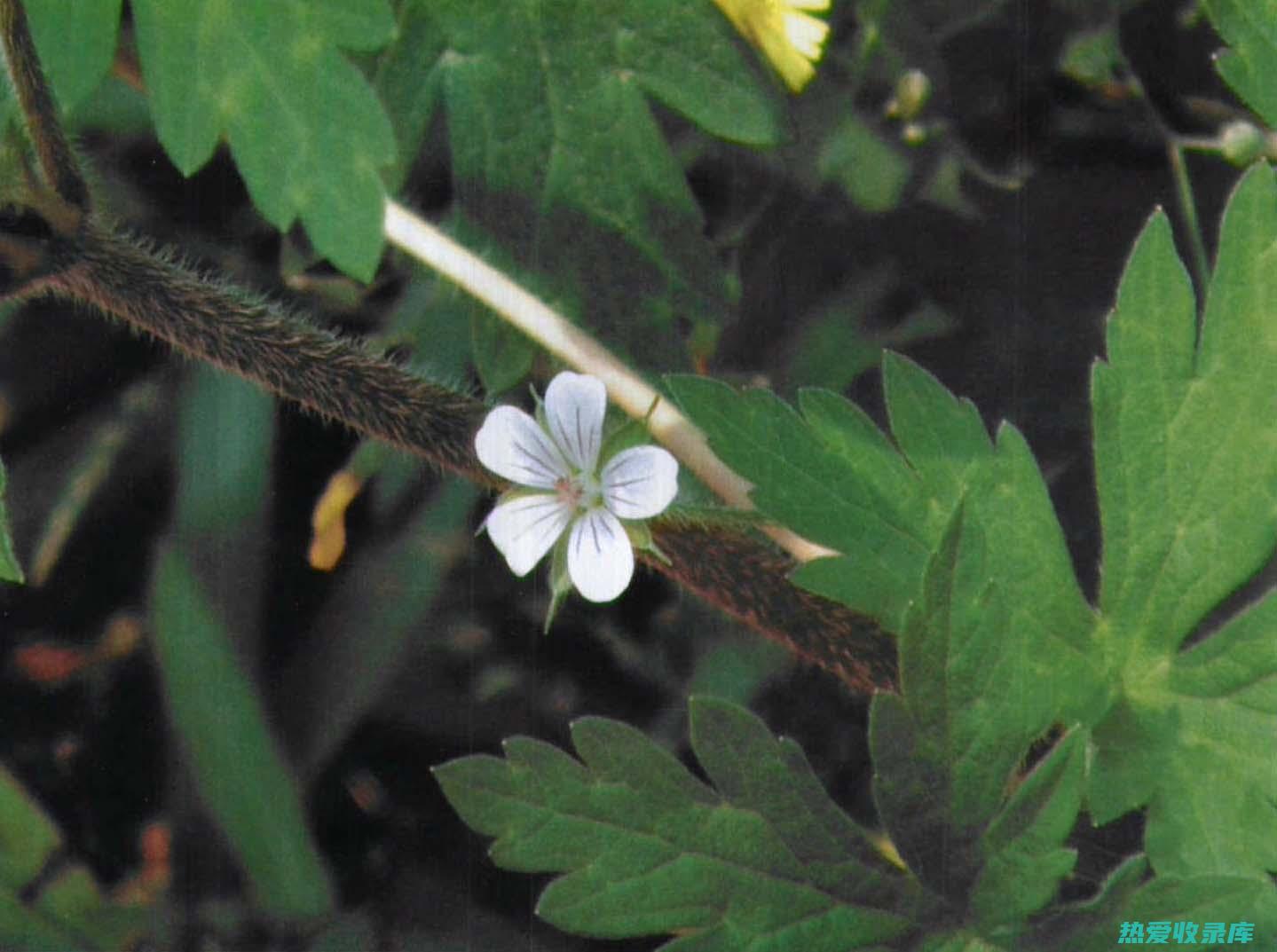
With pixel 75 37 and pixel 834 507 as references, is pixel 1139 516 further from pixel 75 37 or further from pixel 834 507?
pixel 75 37

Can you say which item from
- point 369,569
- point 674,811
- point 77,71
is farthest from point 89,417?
point 674,811

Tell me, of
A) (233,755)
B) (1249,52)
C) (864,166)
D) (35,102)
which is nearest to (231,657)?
(233,755)

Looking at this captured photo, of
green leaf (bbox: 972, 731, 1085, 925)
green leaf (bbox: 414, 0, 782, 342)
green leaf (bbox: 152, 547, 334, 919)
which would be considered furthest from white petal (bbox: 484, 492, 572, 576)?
green leaf (bbox: 152, 547, 334, 919)

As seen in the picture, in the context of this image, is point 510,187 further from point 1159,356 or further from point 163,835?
point 163,835

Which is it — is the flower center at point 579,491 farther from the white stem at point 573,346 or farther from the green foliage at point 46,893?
the green foliage at point 46,893

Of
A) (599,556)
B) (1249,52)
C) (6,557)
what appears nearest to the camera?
(6,557)

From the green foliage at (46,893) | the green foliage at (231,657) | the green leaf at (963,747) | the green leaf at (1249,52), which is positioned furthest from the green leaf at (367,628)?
the green leaf at (1249,52)

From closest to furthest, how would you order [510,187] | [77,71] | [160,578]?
[77,71] < [510,187] < [160,578]
